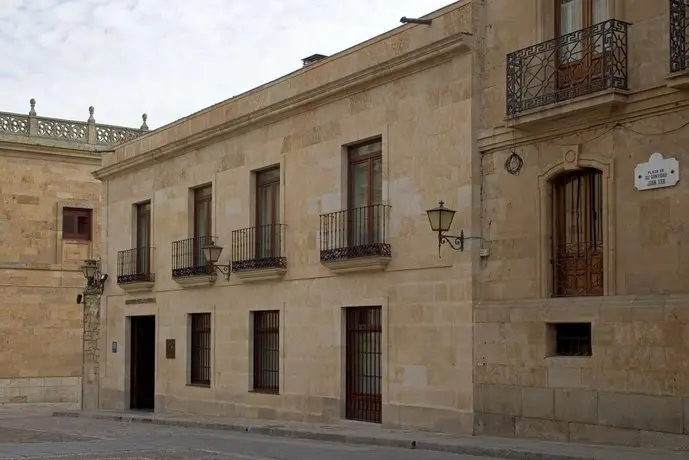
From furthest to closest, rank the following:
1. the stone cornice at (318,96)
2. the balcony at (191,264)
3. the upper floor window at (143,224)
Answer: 1. the upper floor window at (143,224)
2. the balcony at (191,264)
3. the stone cornice at (318,96)

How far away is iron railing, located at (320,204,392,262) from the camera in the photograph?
1792cm

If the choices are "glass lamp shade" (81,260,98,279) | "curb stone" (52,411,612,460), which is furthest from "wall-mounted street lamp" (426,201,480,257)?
"glass lamp shade" (81,260,98,279)

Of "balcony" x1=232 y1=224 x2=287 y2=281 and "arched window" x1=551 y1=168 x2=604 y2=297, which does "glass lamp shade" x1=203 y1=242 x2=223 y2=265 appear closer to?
"balcony" x1=232 y1=224 x2=287 y2=281

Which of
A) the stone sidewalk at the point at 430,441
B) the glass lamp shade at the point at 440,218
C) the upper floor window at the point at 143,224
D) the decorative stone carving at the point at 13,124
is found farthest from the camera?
the decorative stone carving at the point at 13,124

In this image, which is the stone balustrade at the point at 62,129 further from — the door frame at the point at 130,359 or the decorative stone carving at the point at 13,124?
the door frame at the point at 130,359

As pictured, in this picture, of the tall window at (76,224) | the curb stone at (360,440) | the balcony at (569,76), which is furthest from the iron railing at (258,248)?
the tall window at (76,224)

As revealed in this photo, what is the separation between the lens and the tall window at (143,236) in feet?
85.8

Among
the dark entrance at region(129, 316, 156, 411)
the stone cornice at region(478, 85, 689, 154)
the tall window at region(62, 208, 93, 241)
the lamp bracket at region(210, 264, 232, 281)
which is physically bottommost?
the dark entrance at region(129, 316, 156, 411)

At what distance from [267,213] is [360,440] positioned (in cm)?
681

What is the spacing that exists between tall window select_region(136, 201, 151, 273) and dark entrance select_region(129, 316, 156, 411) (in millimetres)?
1463

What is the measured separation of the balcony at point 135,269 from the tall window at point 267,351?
4660 millimetres

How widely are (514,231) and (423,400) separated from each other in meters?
3.23

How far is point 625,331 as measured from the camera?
13.4 m

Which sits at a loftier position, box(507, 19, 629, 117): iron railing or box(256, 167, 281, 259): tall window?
box(507, 19, 629, 117): iron railing
